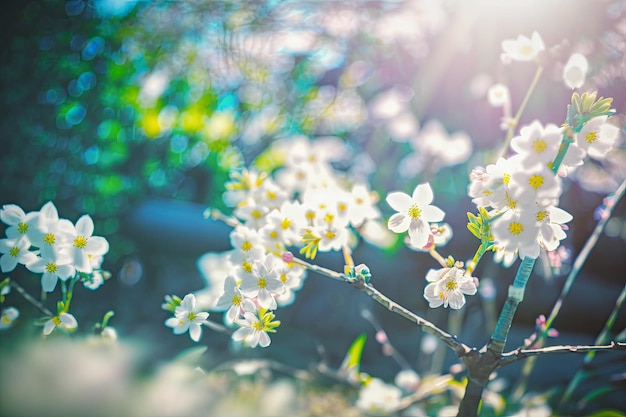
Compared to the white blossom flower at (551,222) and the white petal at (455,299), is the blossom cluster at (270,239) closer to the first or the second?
the white petal at (455,299)

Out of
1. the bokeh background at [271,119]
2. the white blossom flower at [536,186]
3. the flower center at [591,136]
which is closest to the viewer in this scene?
the white blossom flower at [536,186]

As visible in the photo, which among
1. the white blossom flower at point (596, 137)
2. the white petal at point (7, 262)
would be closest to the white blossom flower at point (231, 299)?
the white petal at point (7, 262)

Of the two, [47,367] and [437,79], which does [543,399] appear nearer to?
[47,367]

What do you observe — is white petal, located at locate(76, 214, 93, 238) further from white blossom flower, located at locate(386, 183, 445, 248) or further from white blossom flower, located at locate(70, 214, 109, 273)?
white blossom flower, located at locate(386, 183, 445, 248)

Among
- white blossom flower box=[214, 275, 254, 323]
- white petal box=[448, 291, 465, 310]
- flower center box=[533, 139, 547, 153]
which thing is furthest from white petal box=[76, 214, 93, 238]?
flower center box=[533, 139, 547, 153]

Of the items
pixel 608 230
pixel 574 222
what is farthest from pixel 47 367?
pixel 608 230

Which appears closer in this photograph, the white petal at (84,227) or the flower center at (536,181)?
the flower center at (536,181)

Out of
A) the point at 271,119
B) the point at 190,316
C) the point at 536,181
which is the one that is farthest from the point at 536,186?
the point at 271,119
